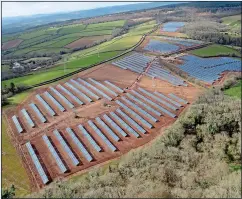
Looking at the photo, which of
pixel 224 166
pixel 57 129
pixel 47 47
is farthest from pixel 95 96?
pixel 47 47

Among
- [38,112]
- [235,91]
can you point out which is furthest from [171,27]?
[38,112]

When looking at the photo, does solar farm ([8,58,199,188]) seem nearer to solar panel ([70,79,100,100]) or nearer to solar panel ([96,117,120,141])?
solar panel ([70,79,100,100])

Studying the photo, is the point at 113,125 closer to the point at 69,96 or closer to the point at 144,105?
the point at 144,105

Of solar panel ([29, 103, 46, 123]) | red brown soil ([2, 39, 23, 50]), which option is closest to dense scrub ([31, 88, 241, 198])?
solar panel ([29, 103, 46, 123])

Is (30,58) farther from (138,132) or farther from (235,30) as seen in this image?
(138,132)

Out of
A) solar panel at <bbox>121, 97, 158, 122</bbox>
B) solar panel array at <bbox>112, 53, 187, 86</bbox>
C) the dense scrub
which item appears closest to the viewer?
the dense scrub

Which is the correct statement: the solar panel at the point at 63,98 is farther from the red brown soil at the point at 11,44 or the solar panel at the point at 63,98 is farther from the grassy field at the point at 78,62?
the red brown soil at the point at 11,44

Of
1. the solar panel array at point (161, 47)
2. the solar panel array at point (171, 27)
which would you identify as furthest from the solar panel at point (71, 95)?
the solar panel array at point (171, 27)
